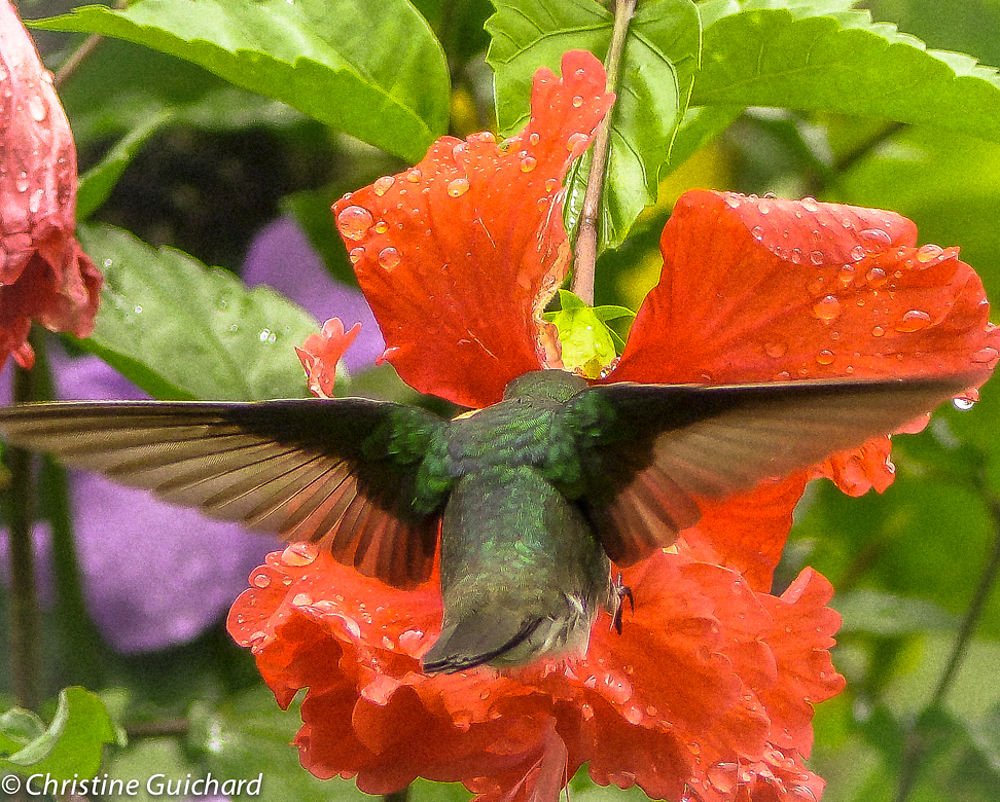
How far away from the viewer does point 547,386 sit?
406 mm

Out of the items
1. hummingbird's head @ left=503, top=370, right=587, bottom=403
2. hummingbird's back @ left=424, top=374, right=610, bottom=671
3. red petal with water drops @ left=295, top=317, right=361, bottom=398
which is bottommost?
hummingbird's back @ left=424, top=374, right=610, bottom=671

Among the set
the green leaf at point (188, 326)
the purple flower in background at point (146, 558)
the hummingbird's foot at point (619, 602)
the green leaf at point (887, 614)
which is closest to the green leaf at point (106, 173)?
the green leaf at point (188, 326)

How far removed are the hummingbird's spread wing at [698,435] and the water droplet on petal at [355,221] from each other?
10cm

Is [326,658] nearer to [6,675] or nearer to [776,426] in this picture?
[776,426]

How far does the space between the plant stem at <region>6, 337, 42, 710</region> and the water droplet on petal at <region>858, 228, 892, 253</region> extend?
1.40ft

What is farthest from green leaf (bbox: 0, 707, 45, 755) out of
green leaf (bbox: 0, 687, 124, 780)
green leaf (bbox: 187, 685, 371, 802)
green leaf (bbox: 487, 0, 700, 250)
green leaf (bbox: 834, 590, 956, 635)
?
green leaf (bbox: 834, 590, 956, 635)

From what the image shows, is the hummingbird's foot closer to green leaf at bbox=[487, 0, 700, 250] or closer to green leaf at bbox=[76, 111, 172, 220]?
green leaf at bbox=[487, 0, 700, 250]

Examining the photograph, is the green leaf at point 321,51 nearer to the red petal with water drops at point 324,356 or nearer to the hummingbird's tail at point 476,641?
the red petal with water drops at point 324,356

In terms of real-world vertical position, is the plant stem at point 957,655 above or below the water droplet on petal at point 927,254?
below

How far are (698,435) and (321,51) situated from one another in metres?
0.26

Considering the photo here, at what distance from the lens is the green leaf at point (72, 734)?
484mm

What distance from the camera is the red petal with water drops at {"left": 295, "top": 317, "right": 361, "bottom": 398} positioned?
1.39 feet

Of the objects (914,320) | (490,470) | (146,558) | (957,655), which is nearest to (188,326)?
(146,558)

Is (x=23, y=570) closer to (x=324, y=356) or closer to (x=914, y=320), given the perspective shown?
(x=324, y=356)
